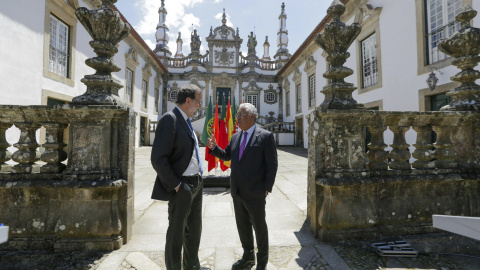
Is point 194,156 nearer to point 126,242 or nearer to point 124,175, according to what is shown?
point 124,175

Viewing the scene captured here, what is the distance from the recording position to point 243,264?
2.18m

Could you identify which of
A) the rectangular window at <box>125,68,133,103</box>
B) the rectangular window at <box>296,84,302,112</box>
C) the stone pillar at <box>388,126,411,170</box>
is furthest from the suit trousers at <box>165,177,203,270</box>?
the rectangular window at <box>296,84,302,112</box>

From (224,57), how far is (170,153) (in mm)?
22337

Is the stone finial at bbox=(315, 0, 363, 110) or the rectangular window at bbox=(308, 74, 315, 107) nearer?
the stone finial at bbox=(315, 0, 363, 110)

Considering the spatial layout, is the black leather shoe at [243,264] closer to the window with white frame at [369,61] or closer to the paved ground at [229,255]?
the paved ground at [229,255]

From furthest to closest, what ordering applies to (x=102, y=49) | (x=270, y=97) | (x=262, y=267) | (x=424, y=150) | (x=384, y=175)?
(x=270, y=97), (x=424, y=150), (x=384, y=175), (x=102, y=49), (x=262, y=267)

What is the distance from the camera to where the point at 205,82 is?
22406 mm

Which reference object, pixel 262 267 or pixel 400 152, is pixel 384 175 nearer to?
pixel 400 152

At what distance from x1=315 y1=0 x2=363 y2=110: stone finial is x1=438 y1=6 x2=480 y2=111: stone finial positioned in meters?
1.31

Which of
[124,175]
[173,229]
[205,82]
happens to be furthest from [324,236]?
[205,82]

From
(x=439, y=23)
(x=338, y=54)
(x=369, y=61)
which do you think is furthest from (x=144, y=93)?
(x=338, y=54)

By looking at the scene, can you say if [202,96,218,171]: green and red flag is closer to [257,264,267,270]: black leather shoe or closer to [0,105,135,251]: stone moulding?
[0,105,135,251]: stone moulding

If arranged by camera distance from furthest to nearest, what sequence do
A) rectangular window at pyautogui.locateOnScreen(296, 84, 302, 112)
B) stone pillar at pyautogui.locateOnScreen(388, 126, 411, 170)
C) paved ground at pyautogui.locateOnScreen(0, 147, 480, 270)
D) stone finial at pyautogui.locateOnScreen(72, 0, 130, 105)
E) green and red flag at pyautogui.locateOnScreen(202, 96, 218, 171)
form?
rectangular window at pyautogui.locateOnScreen(296, 84, 302, 112), green and red flag at pyautogui.locateOnScreen(202, 96, 218, 171), stone pillar at pyautogui.locateOnScreen(388, 126, 411, 170), stone finial at pyautogui.locateOnScreen(72, 0, 130, 105), paved ground at pyautogui.locateOnScreen(0, 147, 480, 270)

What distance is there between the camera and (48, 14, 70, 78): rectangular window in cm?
838
